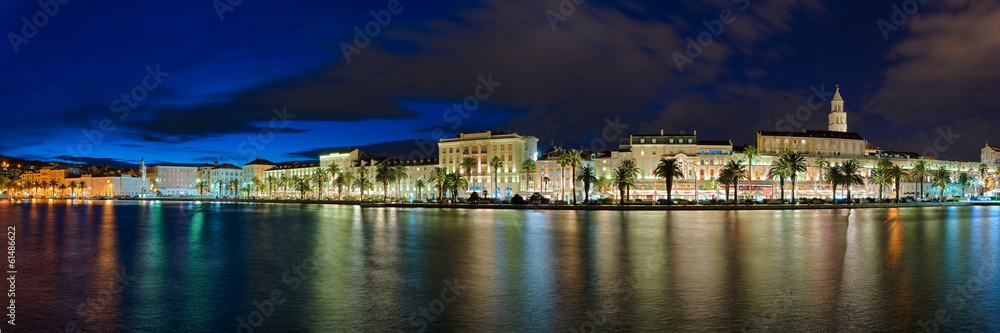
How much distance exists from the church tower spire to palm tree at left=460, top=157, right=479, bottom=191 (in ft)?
257

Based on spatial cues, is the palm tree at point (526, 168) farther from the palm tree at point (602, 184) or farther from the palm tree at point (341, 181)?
the palm tree at point (341, 181)

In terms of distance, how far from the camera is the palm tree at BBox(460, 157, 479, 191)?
130 metres

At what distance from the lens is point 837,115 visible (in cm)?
14588

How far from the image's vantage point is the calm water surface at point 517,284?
1527 cm

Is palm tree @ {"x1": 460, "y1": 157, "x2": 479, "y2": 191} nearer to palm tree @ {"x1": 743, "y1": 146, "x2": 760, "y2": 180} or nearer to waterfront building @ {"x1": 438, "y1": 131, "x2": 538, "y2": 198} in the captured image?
waterfront building @ {"x1": 438, "y1": 131, "x2": 538, "y2": 198}

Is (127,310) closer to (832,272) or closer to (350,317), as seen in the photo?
(350,317)

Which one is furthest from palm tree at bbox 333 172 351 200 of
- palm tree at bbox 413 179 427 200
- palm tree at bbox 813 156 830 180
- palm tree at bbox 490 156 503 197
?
palm tree at bbox 813 156 830 180

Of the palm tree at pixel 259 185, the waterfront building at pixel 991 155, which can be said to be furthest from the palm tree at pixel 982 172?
the palm tree at pixel 259 185

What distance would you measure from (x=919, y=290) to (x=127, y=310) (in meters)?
21.8

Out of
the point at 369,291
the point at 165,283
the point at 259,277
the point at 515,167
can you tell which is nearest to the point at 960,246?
the point at 369,291

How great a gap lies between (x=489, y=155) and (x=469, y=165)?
5.37 m

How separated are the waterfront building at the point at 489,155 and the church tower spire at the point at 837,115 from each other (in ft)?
219

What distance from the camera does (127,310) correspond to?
1695 centimetres

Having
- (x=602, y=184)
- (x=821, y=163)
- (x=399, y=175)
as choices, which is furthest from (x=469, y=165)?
(x=821, y=163)
